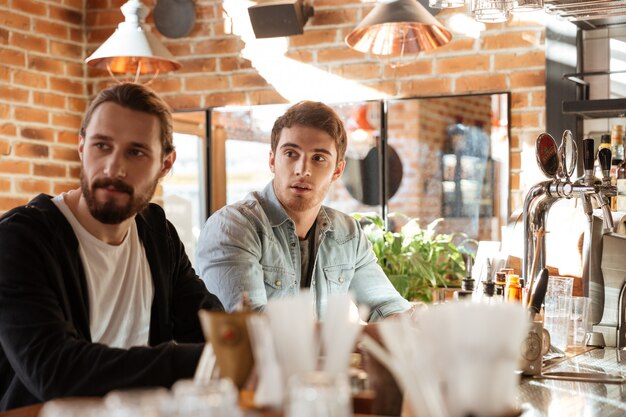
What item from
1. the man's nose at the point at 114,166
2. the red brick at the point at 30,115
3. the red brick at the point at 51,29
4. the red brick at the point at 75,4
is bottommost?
the man's nose at the point at 114,166

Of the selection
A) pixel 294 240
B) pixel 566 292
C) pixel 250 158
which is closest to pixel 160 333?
pixel 294 240

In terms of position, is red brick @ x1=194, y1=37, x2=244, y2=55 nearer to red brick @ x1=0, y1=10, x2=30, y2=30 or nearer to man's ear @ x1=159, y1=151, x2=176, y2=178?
red brick @ x1=0, y1=10, x2=30, y2=30

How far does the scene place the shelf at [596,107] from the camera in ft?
11.9

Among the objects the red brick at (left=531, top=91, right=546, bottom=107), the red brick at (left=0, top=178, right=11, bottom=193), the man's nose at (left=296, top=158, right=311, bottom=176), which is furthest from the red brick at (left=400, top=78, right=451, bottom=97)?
the red brick at (left=0, top=178, right=11, bottom=193)

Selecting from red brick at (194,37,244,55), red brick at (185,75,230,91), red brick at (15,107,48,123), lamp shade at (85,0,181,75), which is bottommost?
red brick at (15,107,48,123)

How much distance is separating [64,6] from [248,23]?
101cm

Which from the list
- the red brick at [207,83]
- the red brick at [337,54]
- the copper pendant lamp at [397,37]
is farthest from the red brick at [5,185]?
the copper pendant lamp at [397,37]

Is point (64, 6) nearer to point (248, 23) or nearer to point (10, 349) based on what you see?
point (248, 23)

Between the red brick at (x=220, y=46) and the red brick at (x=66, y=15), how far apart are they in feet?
2.31

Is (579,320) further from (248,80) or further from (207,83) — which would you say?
(207,83)

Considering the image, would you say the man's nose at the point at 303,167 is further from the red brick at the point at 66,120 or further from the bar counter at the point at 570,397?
the red brick at the point at 66,120

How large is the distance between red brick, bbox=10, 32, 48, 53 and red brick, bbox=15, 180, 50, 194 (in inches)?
25.9

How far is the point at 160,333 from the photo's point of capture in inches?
82.3

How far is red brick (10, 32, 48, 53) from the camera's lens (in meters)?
4.43
